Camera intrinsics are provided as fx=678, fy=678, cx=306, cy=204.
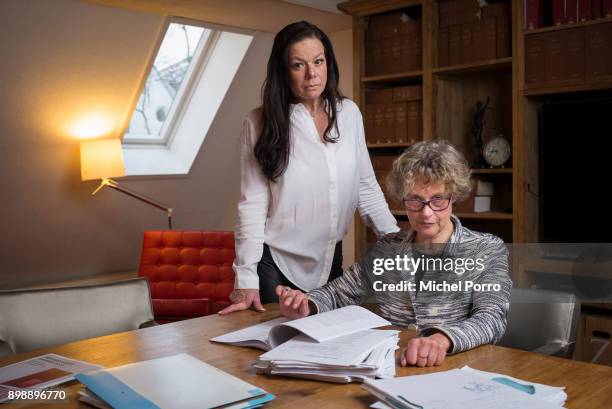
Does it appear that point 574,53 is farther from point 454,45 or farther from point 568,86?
point 454,45

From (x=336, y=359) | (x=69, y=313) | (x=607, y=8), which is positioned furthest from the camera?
(x=607, y=8)

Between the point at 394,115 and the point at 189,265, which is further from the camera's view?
the point at 394,115

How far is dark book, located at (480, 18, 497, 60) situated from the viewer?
3.74 m

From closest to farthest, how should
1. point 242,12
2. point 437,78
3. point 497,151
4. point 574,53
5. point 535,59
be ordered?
point 574,53
point 535,59
point 497,151
point 437,78
point 242,12

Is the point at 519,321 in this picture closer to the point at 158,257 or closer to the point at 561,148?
the point at 561,148

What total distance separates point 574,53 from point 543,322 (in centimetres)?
202

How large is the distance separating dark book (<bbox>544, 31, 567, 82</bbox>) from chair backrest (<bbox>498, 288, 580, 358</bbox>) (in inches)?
74.0

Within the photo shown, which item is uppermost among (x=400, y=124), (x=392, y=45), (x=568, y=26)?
(x=392, y=45)

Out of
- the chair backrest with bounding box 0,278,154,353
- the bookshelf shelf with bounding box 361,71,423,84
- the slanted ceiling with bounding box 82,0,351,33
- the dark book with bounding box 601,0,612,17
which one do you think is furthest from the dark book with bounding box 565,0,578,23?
the chair backrest with bounding box 0,278,154,353

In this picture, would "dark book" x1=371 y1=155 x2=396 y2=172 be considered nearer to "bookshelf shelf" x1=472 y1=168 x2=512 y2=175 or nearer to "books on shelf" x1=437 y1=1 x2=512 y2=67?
"bookshelf shelf" x1=472 y1=168 x2=512 y2=175

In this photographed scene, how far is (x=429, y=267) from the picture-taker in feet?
Answer: 6.10

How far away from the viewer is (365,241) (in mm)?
4461

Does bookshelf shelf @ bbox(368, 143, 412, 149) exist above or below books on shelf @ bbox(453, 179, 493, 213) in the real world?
above

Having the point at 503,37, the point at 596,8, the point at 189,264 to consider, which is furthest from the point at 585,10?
the point at 189,264
